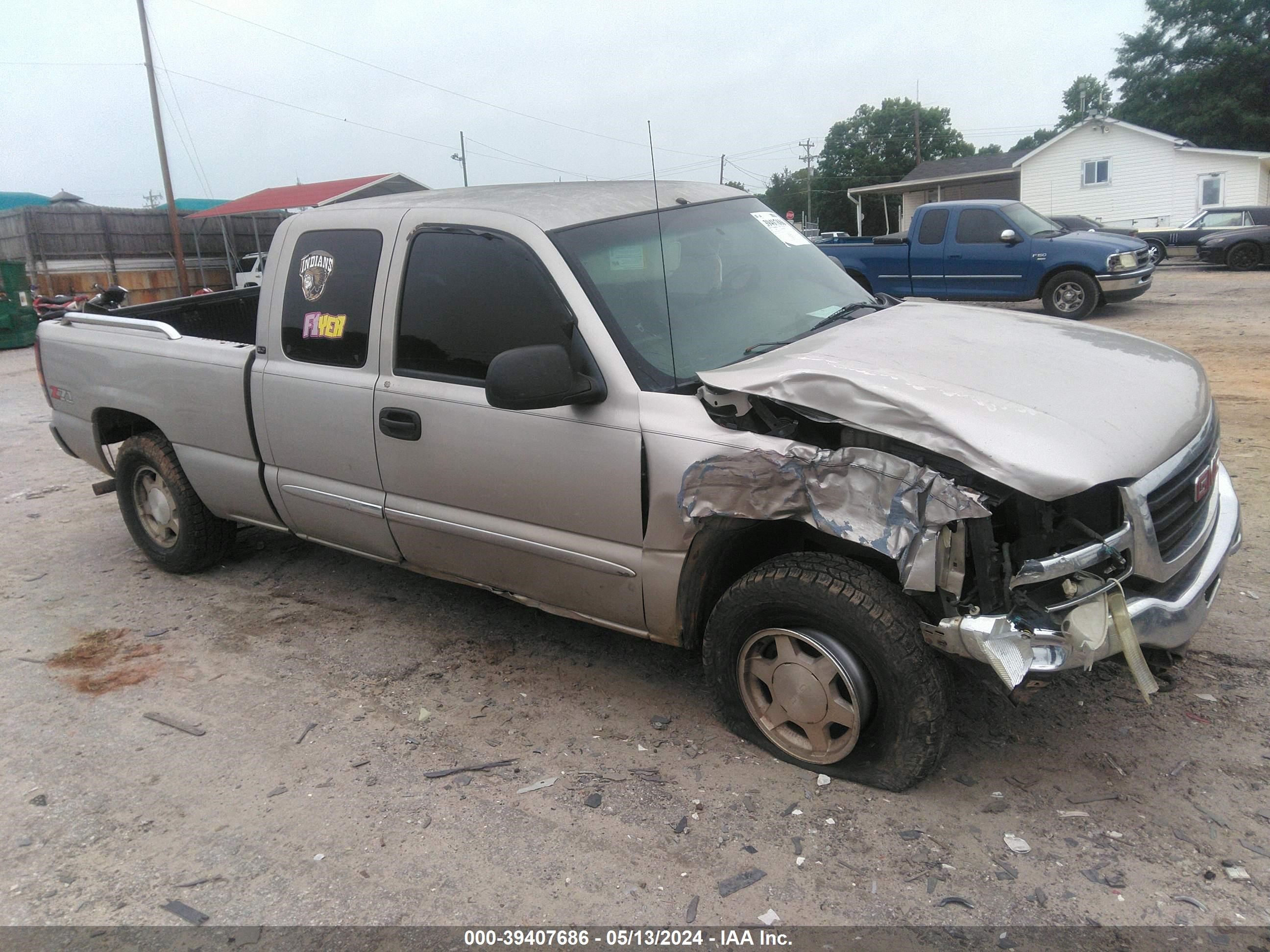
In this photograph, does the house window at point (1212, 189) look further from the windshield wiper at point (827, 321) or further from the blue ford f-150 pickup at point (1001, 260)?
the windshield wiper at point (827, 321)

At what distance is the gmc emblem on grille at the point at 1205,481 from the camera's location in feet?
9.75

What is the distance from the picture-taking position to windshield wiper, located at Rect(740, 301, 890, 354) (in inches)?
134

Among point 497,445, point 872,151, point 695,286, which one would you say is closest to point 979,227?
point 695,286

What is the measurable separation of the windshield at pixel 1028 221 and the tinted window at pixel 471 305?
12.2 meters

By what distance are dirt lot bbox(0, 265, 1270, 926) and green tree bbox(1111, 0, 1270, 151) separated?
47.6 meters

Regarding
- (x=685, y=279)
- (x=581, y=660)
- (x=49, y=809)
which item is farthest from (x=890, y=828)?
(x=49, y=809)

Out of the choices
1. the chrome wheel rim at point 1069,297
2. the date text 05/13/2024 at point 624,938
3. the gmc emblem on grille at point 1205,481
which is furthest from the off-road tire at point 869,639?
the chrome wheel rim at point 1069,297

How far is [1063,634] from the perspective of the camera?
2.56 meters

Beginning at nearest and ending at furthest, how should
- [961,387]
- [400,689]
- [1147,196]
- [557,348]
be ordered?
[961,387], [557,348], [400,689], [1147,196]

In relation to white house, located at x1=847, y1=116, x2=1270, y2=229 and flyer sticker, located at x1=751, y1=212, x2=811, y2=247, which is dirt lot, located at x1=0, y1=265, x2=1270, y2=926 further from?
white house, located at x1=847, y1=116, x2=1270, y2=229

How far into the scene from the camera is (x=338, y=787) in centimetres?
320

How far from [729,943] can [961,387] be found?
1.71 metres

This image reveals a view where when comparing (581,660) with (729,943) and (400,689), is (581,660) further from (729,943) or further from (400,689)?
(729,943)

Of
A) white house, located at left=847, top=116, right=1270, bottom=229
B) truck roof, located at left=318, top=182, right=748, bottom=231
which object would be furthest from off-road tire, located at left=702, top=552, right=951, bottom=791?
white house, located at left=847, top=116, right=1270, bottom=229
